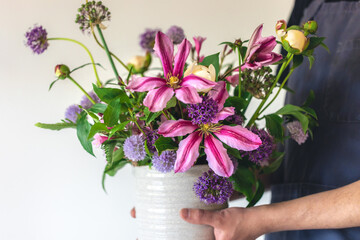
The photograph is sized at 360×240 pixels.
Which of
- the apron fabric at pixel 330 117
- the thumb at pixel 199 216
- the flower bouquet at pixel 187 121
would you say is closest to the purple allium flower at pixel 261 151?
the flower bouquet at pixel 187 121

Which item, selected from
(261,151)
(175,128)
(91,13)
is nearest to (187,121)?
(175,128)

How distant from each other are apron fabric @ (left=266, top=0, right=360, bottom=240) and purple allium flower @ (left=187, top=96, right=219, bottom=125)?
1.19 feet

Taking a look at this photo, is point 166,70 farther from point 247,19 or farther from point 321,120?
point 247,19

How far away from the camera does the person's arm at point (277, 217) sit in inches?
25.2

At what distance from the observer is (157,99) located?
21.5 inches

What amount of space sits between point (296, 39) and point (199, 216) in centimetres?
31

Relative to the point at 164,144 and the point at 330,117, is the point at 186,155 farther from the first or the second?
the point at 330,117

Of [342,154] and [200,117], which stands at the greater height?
[200,117]

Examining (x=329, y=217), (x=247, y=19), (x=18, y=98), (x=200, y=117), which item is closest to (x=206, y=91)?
(x=200, y=117)

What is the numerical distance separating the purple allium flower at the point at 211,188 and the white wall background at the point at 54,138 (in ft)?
2.08

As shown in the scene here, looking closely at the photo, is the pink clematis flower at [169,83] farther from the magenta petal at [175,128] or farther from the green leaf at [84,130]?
the green leaf at [84,130]

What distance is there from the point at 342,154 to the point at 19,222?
842mm

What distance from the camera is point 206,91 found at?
0.57 metres

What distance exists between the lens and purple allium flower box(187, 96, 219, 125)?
1.87ft
